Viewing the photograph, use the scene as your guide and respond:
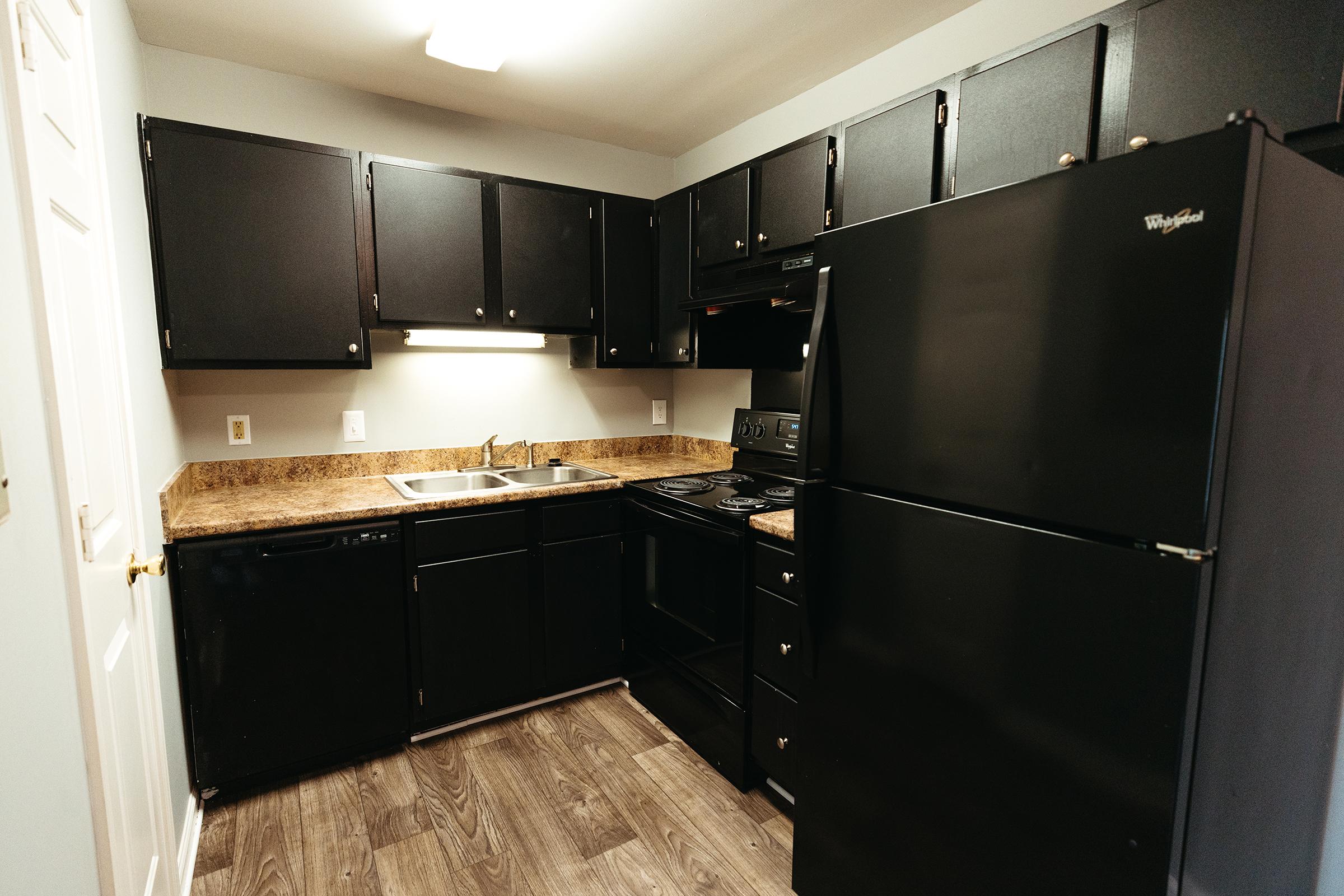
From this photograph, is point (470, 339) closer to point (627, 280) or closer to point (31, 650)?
point (627, 280)

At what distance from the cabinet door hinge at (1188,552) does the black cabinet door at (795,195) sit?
144 cm

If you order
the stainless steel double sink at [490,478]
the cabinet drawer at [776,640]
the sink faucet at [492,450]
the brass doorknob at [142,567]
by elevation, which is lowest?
the cabinet drawer at [776,640]

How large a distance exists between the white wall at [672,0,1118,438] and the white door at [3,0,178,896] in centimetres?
203

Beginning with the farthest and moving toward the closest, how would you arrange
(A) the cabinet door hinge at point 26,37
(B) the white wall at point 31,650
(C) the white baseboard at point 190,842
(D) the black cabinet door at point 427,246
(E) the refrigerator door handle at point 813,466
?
1. (D) the black cabinet door at point 427,246
2. (C) the white baseboard at point 190,842
3. (E) the refrigerator door handle at point 813,466
4. (A) the cabinet door hinge at point 26,37
5. (B) the white wall at point 31,650

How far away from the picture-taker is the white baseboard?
5.22 ft

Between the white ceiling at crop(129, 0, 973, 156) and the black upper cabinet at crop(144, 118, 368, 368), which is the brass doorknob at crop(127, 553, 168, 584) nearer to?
the black upper cabinet at crop(144, 118, 368, 368)

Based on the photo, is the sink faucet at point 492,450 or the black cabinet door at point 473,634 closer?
the black cabinet door at point 473,634

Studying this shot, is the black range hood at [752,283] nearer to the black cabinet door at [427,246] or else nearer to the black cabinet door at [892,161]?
the black cabinet door at [892,161]

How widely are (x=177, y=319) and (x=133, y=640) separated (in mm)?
1210

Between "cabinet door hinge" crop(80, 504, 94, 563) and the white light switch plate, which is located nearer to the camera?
"cabinet door hinge" crop(80, 504, 94, 563)

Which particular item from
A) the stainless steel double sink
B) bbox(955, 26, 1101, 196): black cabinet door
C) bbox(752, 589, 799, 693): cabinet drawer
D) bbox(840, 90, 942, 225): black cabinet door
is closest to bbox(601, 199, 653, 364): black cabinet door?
the stainless steel double sink

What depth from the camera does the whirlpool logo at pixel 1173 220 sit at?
2.67 feet

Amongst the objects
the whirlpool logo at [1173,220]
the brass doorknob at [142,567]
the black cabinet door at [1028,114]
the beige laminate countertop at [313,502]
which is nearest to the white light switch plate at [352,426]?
the beige laminate countertop at [313,502]

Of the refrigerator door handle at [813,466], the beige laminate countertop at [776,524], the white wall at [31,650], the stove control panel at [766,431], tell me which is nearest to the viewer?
the white wall at [31,650]
